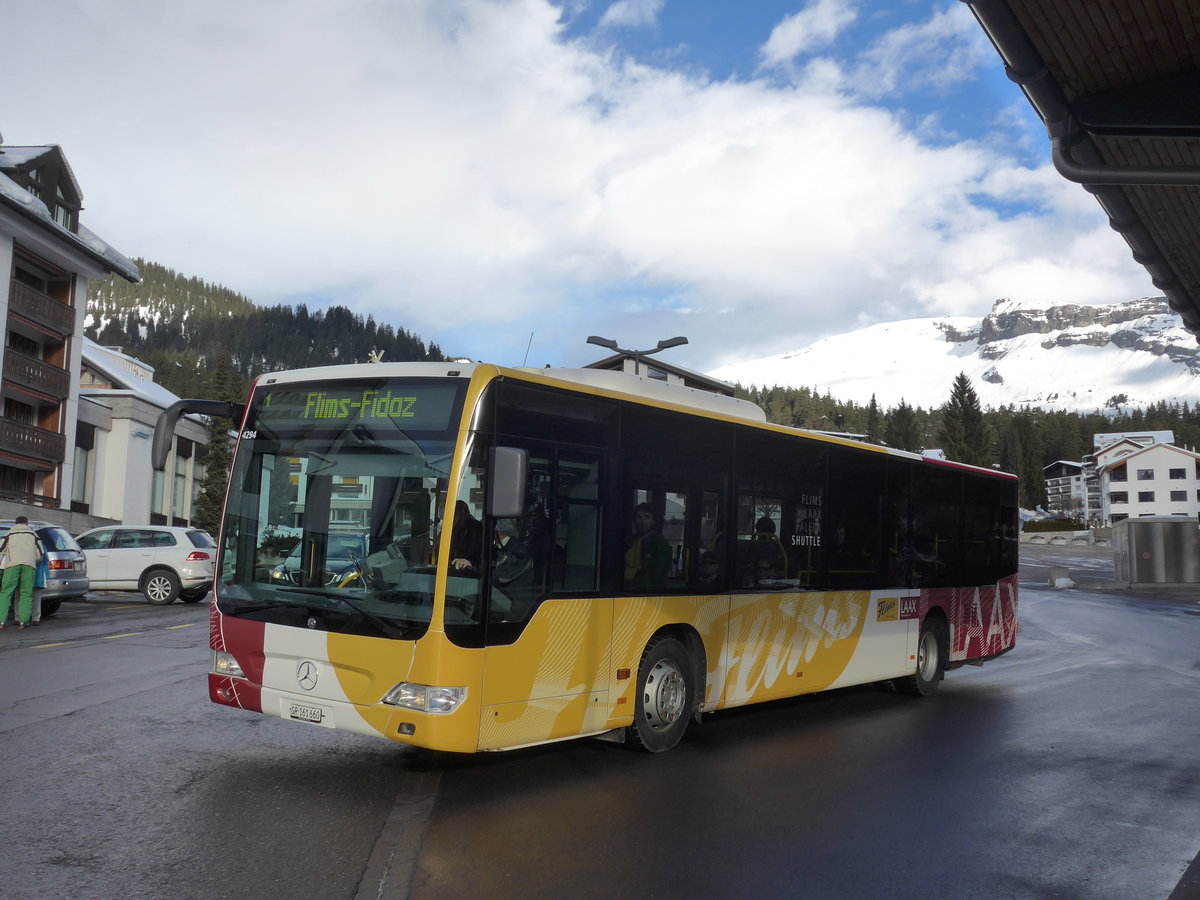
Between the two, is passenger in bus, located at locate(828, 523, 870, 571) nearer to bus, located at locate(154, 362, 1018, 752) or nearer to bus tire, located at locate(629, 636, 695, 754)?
bus, located at locate(154, 362, 1018, 752)

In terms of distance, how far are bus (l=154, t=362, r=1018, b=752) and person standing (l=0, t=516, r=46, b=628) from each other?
11205 millimetres

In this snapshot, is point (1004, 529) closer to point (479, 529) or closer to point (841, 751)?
point (841, 751)

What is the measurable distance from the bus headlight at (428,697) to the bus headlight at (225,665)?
1344 mm

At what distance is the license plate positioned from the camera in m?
6.75

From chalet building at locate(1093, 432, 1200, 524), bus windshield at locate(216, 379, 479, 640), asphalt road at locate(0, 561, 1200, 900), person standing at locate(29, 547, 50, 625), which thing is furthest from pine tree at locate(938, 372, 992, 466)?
bus windshield at locate(216, 379, 479, 640)

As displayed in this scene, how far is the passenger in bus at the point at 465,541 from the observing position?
650cm

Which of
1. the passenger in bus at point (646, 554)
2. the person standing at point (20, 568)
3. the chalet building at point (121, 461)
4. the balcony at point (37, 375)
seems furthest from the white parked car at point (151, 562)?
the chalet building at point (121, 461)

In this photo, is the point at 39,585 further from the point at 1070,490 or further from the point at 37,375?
the point at 1070,490

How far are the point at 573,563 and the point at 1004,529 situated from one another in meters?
8.90

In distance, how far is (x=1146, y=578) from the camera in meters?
39.5

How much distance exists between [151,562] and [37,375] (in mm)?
20708

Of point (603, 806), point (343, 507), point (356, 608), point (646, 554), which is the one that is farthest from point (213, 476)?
point (603, 806)

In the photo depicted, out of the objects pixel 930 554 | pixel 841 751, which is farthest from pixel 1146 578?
pixel 841 751

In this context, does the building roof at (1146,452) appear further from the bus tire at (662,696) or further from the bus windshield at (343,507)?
the bus windshield at (343,507)
